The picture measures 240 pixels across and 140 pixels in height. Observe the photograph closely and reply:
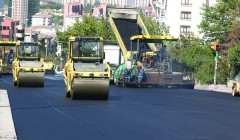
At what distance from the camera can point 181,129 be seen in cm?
1647

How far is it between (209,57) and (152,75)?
22007mm

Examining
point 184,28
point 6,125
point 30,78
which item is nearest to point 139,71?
point 30,78

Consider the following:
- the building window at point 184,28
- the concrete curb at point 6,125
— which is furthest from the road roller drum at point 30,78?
the building window at point 184,28

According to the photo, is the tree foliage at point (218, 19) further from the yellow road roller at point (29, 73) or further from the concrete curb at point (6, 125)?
the concrete curb at point (6, 125)

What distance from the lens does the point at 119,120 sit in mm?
18375

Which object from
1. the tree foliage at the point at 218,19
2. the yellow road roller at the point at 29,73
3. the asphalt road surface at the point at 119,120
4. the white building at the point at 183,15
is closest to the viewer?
the asphalt road surface at the point at 119,120

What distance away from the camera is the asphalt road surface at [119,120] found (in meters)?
15.1

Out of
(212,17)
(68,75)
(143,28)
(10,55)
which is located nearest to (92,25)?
(212,17)

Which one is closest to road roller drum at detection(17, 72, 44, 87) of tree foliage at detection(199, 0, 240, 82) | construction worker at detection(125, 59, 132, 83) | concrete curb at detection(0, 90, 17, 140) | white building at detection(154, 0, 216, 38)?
construction worker at detection(125, 59, 132, 83)

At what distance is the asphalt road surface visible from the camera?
1513cm

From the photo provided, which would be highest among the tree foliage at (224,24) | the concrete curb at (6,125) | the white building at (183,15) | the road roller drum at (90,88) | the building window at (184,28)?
the white building at (183,15)

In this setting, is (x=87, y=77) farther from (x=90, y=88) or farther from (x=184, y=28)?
(x=184, y=28)

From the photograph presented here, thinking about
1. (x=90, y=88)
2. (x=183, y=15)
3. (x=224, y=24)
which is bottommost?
(x=90, y=88)

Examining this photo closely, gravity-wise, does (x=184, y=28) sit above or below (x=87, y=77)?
above
